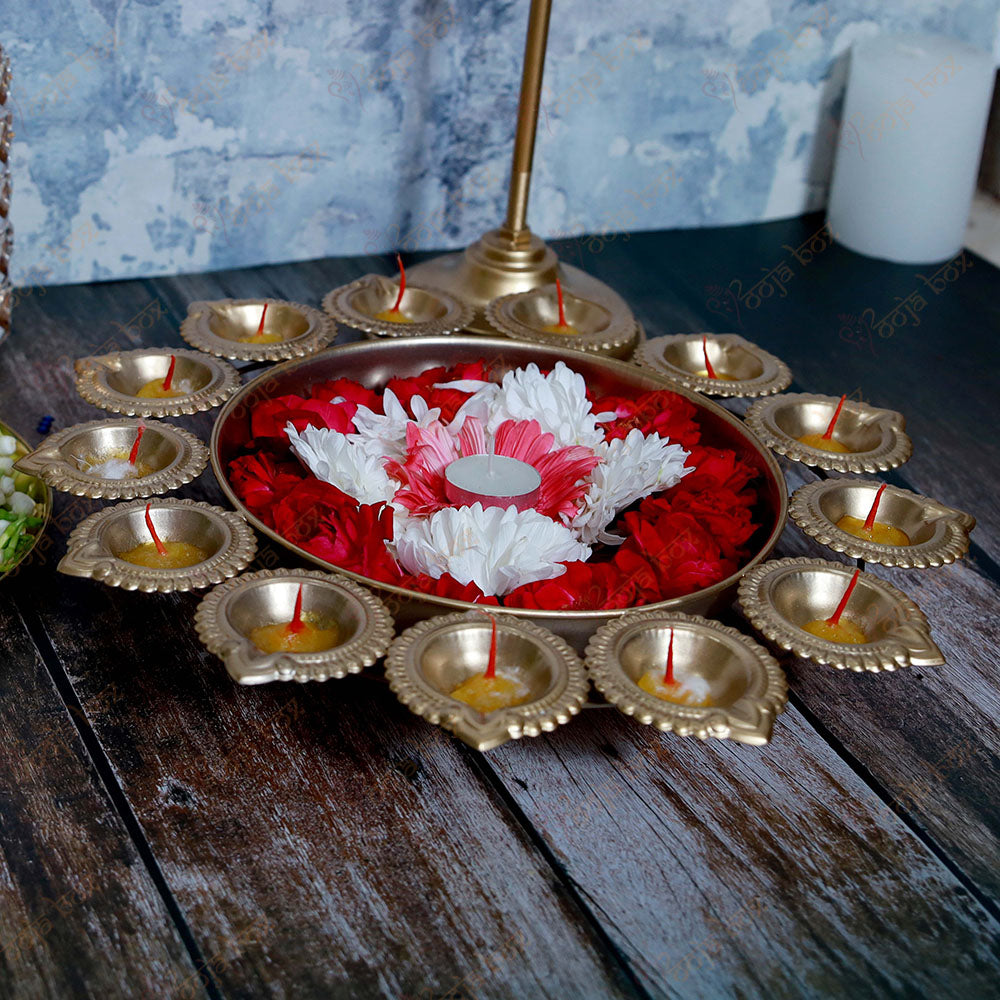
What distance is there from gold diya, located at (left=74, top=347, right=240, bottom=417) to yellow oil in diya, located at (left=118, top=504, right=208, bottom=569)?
127mm

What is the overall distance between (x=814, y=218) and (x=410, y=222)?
515 millimetres

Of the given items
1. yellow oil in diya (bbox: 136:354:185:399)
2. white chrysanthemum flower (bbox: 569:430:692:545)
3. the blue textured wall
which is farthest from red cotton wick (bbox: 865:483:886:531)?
the blue textured wall

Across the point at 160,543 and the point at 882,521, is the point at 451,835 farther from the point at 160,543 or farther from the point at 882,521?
the point at 882,521

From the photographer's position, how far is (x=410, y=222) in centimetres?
128

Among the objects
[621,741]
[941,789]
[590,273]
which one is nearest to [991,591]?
[941,789]

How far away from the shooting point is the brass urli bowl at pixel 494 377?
0.62 meters

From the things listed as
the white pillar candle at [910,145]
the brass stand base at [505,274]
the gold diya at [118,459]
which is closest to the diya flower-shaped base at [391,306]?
the brass stand base at [505,274]

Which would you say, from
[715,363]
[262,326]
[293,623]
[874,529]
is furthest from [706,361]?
[293,623]

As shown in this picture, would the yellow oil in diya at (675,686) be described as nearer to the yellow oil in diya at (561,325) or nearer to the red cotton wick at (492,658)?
the red cotton wick at (492,658)

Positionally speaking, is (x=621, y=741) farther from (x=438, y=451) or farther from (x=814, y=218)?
(x=814, y=218)

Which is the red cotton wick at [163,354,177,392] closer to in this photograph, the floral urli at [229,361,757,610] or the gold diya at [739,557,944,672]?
the floral urli at [229,361,757,610]

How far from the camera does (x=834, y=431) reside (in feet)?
2.75

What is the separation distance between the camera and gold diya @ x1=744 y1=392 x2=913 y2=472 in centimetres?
78

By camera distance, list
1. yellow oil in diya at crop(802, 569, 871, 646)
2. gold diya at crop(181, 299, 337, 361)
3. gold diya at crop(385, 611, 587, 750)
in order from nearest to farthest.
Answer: gold diya at crop(385, 611, 587, 750), yellow oil in diya at crop(802, 569, 871, 646), gold diya at crop(181, 299, 337, 361)
